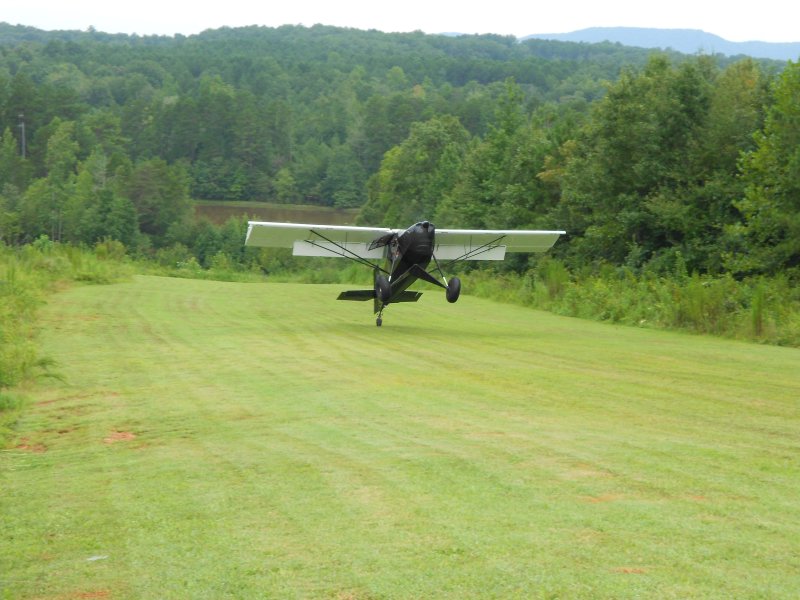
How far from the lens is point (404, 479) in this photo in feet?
23.0

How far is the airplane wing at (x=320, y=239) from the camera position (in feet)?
75.4

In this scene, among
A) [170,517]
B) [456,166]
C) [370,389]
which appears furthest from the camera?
[456,166]

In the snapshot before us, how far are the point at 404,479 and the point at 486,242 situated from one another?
62.5ft

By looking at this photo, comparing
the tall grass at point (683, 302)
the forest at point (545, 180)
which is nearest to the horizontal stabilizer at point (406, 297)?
the tall grass at point (683, 302)

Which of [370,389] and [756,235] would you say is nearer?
[370,389]

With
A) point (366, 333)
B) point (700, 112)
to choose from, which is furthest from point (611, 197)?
point (366, 333)

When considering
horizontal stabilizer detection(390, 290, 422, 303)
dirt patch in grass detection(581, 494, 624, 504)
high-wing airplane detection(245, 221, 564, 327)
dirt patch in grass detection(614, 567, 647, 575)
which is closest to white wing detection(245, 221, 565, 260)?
high-wing airplane detection(245, 221, 564, 327)

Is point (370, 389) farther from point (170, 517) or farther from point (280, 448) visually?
point (170, 517)

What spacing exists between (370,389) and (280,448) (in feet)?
12.2

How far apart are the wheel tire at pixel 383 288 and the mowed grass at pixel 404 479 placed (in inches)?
255

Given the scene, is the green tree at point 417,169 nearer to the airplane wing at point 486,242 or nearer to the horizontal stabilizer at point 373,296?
the airplane wing at point 486,242

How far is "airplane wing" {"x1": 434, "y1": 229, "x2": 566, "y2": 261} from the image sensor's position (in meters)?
25.0

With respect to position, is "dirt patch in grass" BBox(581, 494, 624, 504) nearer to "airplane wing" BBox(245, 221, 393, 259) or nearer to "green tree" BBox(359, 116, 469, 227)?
"airplane wing" BBox(245, 221, 393, 259)

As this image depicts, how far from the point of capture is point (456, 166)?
7631 centimetres
